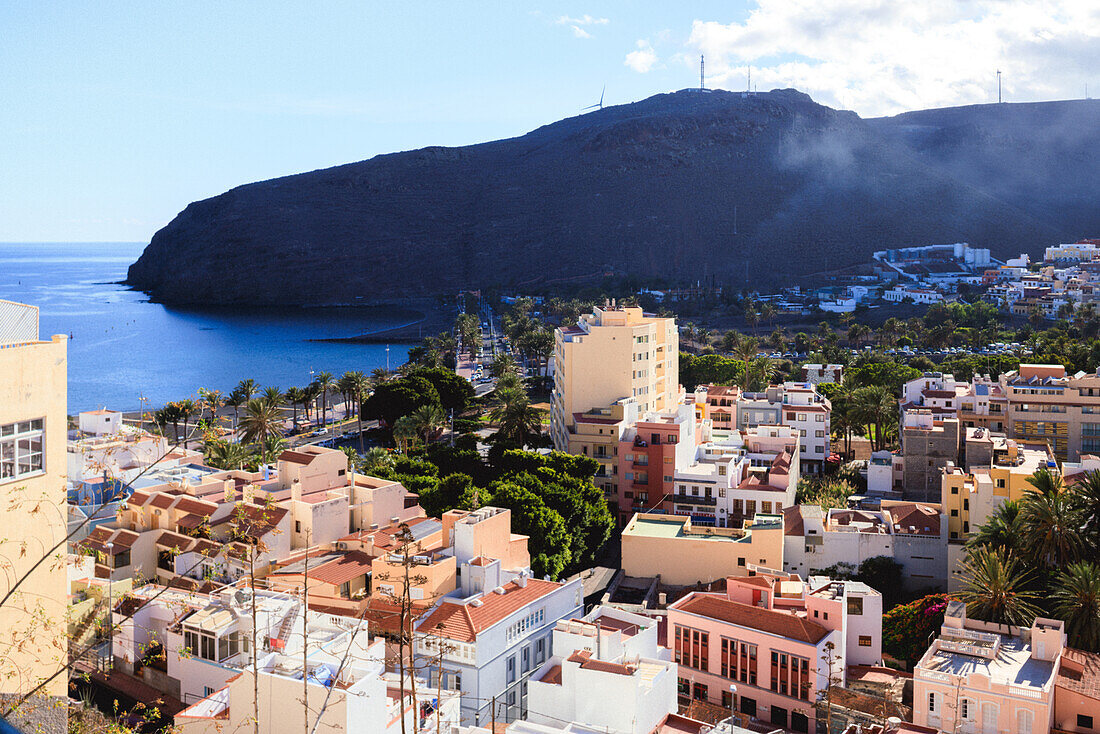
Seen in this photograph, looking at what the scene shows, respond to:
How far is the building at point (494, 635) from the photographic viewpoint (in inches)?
725

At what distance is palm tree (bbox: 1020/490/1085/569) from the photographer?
24.5 m

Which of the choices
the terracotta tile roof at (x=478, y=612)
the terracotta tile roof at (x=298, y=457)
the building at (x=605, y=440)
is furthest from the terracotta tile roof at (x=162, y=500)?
the building at (x=605, y=440)

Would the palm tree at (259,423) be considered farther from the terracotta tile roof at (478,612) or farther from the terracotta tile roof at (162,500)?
the terracotta tile roof at (478,612)

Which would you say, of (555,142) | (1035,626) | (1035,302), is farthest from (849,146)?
(1035,626)

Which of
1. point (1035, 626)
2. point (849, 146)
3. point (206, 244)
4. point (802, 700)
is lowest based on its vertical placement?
point (802, 700)

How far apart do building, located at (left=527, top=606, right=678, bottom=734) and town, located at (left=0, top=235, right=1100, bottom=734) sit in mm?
56

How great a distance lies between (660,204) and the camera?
152m

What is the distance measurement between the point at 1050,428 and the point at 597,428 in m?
19.4

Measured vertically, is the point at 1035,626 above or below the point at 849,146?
below

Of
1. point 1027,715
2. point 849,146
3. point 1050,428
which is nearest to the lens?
point 1027,715

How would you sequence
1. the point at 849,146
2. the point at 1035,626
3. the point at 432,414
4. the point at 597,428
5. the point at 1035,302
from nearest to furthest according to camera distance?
1. the point at 1035,626
2. the point at 597,428
3. the point at 432,414
4. the point at 1035,302
5. the point at 849,146

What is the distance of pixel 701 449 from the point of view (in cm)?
3797

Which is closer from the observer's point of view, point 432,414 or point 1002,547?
point 1002,547

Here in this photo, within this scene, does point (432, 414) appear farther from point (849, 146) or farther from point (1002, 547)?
point (849, 146)
